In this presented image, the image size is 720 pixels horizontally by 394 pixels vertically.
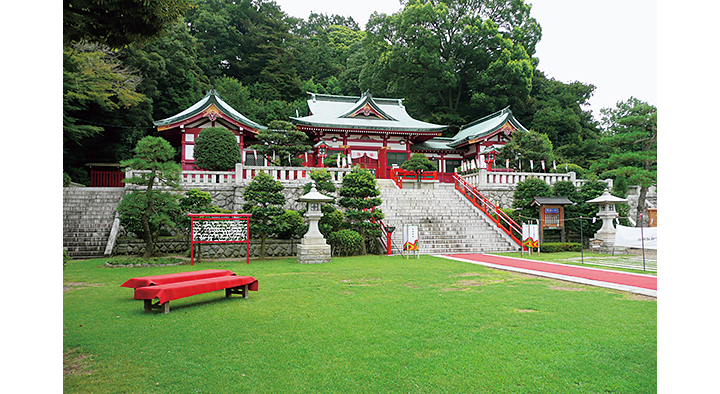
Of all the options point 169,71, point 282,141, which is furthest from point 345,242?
point 169,71

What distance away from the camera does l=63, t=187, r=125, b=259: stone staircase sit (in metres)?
13.6

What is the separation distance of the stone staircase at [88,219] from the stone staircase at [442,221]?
10405 millimetres

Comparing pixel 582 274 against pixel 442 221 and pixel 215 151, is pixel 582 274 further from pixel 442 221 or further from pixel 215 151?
pixel 215 151

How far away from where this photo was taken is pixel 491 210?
16.8m

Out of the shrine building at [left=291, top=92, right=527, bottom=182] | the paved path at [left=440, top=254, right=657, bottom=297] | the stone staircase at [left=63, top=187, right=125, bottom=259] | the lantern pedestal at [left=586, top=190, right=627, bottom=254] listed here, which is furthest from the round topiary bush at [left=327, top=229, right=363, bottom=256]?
the shrine building at [left=291, top=92, right=527, bottom=182]

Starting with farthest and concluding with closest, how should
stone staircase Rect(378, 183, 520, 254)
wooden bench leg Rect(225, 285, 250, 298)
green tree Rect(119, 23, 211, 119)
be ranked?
green tree Rect(119, 23, 211, 119)
stone staircase Rect(378, 183, 520, 254)
wooden bench leg Rect(225, 285, 250, 298)

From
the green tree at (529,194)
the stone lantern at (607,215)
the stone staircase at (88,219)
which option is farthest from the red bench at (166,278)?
the stone lantern at (607,215)

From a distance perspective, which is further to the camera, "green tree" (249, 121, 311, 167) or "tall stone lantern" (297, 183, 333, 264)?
"green tree" (249, 121, 311, 167)

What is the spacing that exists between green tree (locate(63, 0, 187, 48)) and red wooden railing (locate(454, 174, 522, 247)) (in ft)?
44.1

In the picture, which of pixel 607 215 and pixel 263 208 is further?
pixel 607 215

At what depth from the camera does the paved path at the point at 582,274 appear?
7168mm

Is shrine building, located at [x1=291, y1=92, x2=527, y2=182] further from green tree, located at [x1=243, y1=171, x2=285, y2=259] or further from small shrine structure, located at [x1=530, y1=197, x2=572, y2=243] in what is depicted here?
green tree, located at [x1=243, y1=171, x2=285, y2=259]

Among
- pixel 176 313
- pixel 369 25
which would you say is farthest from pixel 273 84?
pixel 176 313

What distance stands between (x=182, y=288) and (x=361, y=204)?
8704 millimetres
